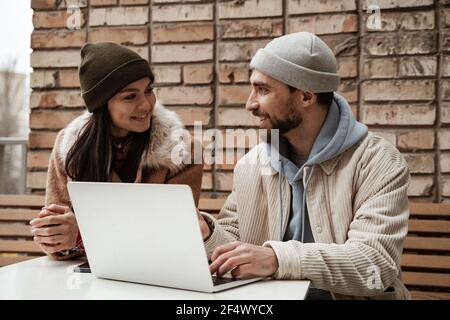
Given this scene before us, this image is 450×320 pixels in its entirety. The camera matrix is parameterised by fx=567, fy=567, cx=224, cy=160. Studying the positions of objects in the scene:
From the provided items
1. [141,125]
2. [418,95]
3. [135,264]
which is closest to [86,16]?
[141,125]

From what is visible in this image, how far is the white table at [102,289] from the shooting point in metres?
1.02

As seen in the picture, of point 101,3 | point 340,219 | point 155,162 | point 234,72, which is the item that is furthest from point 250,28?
point 340,219

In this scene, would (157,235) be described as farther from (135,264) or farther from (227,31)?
(227,31)

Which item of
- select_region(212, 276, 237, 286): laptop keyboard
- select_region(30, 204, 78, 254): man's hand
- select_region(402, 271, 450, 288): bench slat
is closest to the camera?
select_region(212, 276, 237, 286): laptop keyboard

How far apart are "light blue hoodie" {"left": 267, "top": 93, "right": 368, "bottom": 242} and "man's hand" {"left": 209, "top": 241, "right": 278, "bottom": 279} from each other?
1.34 ft

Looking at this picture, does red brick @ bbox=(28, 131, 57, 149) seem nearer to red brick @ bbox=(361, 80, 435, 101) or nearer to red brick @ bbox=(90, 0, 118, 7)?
red brick @ bbox=(90, 0, 118, 7)

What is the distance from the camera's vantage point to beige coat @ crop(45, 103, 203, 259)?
1.86 metres

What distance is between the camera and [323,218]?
59.0 inches

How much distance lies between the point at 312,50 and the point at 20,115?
1788 mm

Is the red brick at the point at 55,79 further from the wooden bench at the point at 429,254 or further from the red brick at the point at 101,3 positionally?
the wooden bench at the point at 429,254

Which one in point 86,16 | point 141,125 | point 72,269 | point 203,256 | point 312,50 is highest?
point 86,16

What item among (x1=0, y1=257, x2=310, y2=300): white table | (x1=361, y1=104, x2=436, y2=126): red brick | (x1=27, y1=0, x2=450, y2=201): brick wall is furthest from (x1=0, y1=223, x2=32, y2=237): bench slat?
(x1=361, y1=104, x2=436, y2=126): red brick

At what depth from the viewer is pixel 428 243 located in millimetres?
2061

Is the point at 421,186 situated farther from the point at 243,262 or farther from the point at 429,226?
the point at 243,262
